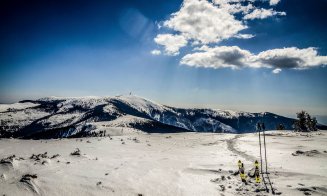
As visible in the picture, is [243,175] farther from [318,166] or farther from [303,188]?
[318,166]

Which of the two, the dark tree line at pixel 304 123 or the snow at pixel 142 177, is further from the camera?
the dark tree line at pixel 304 123

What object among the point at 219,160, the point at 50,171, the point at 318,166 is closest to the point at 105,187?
the point at 50,171

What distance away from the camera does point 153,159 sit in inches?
998

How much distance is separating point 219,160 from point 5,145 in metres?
23.5

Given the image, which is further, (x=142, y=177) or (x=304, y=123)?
(x=304, y=123)

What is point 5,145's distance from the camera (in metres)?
28.4

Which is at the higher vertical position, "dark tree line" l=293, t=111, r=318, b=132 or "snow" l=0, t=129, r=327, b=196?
"dark tree line" l=293, t=111, r=318, b=132

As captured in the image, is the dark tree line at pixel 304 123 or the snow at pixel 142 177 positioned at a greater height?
the dark tree line at pixel 304 123

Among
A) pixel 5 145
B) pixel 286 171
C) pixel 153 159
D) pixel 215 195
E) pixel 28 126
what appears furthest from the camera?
pixel 28 126

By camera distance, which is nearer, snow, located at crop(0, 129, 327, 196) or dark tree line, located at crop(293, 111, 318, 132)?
snow, located at crop(0, 129, 327, 196)

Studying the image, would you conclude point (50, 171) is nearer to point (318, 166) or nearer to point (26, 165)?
point (26, 165)

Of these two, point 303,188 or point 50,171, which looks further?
point 50,171

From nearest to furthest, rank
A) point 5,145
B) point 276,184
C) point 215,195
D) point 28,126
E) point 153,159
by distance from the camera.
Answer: point 215,195 < point 276,184 < point 153,159 < point 5,145 < point 28,126

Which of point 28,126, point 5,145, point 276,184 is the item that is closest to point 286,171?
point 276,184
